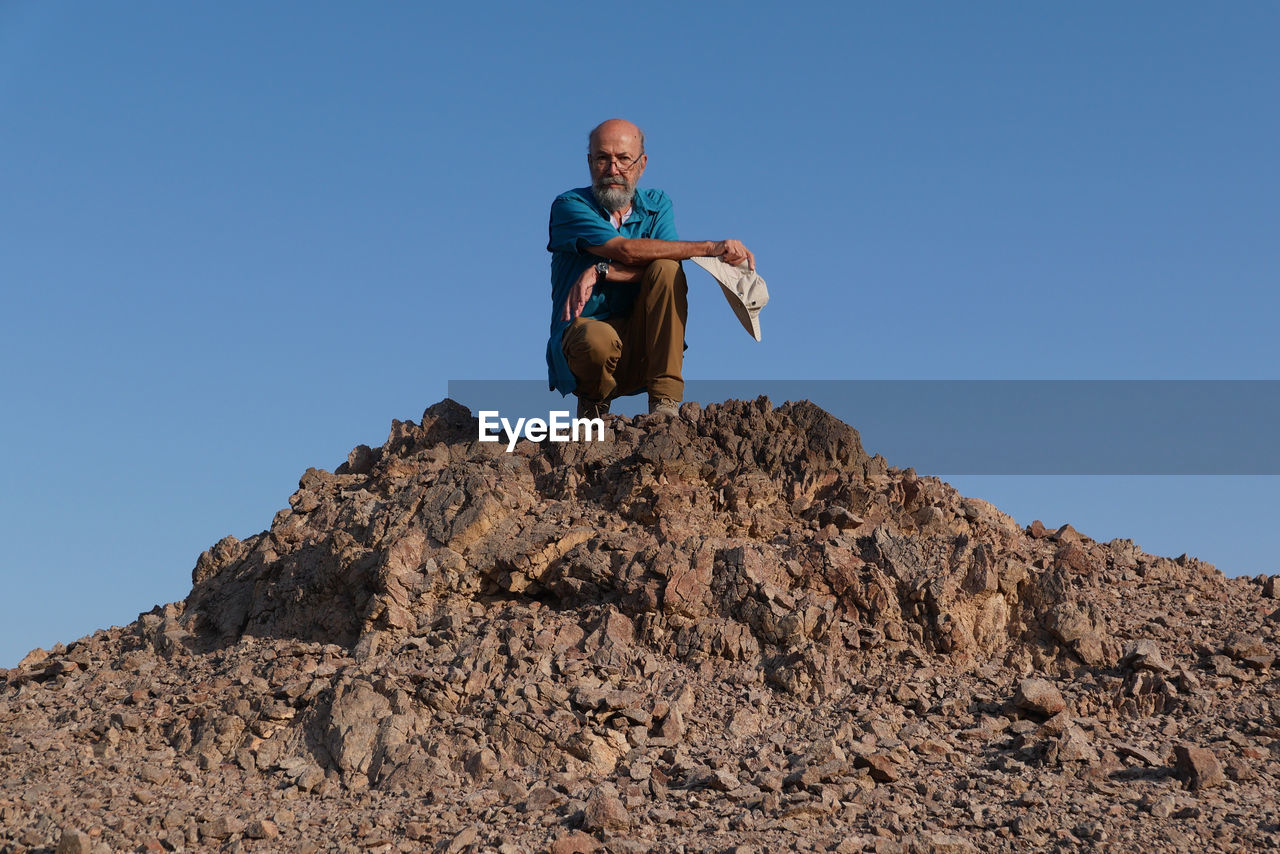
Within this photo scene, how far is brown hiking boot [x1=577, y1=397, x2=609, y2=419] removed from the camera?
371 inches

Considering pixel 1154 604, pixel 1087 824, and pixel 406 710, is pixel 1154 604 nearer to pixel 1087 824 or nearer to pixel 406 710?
pixel 1087 824

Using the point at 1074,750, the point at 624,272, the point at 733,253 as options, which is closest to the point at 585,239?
the point at 624,272

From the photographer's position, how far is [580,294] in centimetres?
922

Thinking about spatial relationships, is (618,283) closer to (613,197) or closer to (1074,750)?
(613,197)

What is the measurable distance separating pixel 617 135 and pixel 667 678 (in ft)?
13.6

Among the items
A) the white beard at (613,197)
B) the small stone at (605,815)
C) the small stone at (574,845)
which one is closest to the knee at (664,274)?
the white beard at (613,197)

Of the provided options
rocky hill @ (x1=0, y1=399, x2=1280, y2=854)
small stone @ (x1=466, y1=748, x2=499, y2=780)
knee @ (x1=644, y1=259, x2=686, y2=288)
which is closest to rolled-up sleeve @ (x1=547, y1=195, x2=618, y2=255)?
knee @ (x1=644, y1=259, x2=686, y2=288)

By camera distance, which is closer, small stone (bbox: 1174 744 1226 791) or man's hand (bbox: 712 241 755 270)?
small stone (bbox: 1174 744 1226 791)

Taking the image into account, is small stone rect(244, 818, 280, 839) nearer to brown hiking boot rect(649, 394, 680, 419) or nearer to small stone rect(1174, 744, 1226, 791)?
brown hiking boot rect(649, 394, 680, 419)

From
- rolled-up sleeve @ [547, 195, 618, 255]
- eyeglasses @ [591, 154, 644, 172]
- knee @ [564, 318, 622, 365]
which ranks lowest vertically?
knee @ [564, 318, 622, 365]

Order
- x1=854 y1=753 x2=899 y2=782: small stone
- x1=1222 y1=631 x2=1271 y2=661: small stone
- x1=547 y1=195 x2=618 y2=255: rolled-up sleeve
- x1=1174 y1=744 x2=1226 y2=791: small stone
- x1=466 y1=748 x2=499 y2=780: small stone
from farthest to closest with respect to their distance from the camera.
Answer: x1=547 y1=195 x2=618 y2=255: rolled-up sleeve → x1=1222 y1=631 x2=1271 y2=661: small stone → x1=466 y1=748 x2=499 y2=780: small stone → x1=854 y1=753 x2=899 y2=782: small stone → x1=1174 y1=744 x2=1226 y2=791: small stone

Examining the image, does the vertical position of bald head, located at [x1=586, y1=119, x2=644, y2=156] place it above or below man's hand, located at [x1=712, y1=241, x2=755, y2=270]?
above

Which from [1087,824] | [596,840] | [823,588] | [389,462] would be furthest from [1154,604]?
[389,462]

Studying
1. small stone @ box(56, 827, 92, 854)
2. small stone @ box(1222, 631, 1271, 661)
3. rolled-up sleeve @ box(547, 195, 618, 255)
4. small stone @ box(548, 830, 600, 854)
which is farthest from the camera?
rolled-up sleeve @ box(547, 195, 618, 255)
